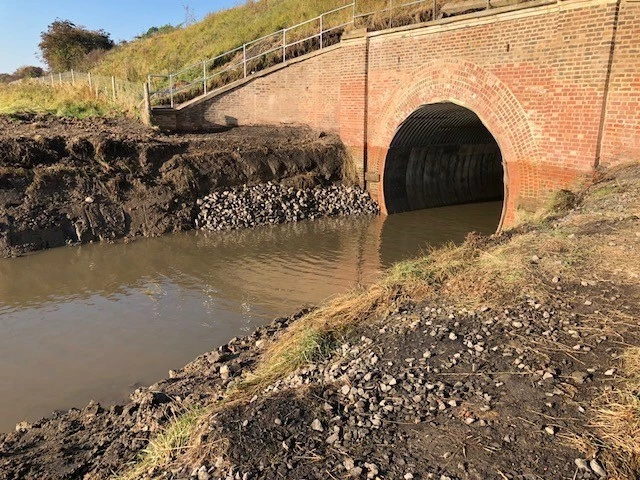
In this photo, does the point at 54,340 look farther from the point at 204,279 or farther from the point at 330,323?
the point at 330,323

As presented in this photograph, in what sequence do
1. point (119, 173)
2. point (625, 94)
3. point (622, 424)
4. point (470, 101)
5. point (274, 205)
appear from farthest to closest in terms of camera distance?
1. point (274, 205)
2. point (119, 173)
3. point (470, 101)
4. point (625, 94)
5. point (622, 424)

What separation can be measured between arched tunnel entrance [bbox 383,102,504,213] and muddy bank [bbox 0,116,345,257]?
6.92 feet

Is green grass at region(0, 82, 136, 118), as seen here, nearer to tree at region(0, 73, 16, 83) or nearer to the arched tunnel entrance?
the arched tunnel entrance

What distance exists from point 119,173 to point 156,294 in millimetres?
5851

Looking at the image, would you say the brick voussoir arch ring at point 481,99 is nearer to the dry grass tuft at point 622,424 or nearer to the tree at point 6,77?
the dry grass tuft at point 622,424

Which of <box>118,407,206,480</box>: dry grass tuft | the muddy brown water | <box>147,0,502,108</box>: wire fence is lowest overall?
the muddy brown water

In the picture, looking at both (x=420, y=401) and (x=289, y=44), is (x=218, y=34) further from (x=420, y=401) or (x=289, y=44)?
(x=420, y=401)

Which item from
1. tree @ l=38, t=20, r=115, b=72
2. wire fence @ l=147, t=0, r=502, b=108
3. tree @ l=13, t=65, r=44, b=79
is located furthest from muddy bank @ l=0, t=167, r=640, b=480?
tree @ l=13, t=65, r=44, b=79

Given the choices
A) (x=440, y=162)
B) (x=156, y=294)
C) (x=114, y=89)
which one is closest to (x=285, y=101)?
(x=440, y=162)

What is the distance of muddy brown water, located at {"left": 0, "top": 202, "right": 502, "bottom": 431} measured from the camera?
6914 millimetres

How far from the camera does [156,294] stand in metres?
9.98

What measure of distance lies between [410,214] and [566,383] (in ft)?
41.8

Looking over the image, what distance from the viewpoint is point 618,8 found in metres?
9.80

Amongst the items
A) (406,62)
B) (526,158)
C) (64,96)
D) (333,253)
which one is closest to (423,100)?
(406,62)
